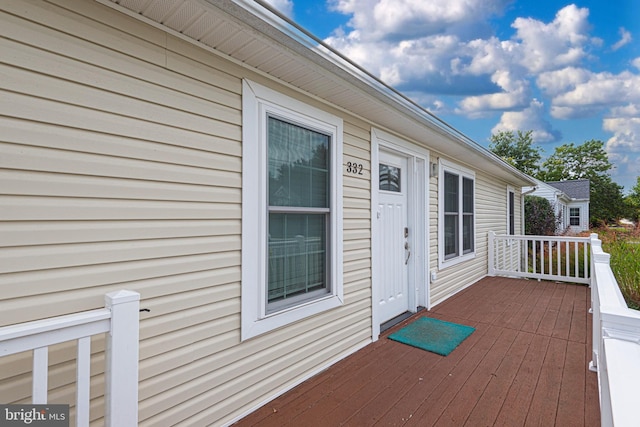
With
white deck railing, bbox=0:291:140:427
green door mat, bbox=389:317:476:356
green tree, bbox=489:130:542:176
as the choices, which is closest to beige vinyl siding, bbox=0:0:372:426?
white deck railing, bbox=0:291:140:427

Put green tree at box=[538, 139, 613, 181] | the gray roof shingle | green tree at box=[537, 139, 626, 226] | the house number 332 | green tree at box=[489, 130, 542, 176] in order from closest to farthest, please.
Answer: the house number 332
the gray roof shingle
green tree at box=[537, 139, 626, 226]
green tree at box=[538, 139, 613, 181]
green tree at box=[489, 130, 542, 176]

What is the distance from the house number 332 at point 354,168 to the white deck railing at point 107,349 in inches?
86.2

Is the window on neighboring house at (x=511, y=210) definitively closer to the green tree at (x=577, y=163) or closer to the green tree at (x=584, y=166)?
the green tree at (x=584, y=166)

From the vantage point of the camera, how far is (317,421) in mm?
2033

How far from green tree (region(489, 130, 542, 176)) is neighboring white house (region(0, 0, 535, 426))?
1313 inches

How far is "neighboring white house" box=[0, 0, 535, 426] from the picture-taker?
134 centimetres

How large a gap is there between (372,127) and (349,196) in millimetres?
909

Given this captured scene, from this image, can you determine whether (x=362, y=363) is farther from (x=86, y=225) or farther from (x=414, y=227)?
(x=86, y=225)

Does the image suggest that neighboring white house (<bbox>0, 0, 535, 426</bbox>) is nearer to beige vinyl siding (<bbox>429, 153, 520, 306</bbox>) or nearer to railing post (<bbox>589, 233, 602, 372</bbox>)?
beige vinyl siding (<bbox>429, 153, 520, 306</bbox>)

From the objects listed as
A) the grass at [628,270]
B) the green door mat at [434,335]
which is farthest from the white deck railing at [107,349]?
the grass at [628,270]

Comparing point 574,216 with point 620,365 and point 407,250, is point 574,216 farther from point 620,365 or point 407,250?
point 620,365

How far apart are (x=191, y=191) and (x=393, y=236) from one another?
271cm

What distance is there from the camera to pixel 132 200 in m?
1.62

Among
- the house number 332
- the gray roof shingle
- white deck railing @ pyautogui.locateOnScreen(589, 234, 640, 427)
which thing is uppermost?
the gray roof shingle
